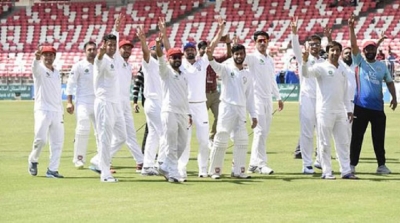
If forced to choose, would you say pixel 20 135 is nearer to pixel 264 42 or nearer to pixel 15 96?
pixel 264 42

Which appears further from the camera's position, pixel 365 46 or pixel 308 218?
pixel 365 46

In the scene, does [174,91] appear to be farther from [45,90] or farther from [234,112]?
[45,90]

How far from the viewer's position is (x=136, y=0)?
6581cm

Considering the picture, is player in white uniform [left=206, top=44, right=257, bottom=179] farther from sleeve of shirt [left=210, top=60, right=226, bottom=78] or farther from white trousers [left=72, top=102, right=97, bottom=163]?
white trousers [left=72, top=102, right=97, bottom=163]

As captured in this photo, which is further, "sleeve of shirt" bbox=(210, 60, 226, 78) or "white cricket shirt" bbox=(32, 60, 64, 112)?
"white cricket shirt" bbox=(32, 60, 64, 112)

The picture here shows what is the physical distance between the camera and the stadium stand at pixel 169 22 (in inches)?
→ 2156

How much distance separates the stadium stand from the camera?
5475 centimetres

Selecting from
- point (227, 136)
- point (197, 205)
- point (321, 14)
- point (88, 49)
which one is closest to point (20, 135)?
point (88, 49)

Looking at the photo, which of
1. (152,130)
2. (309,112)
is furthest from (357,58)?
Answer: (152,130)

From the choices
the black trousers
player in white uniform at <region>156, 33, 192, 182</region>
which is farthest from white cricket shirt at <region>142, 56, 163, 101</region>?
the black trousers

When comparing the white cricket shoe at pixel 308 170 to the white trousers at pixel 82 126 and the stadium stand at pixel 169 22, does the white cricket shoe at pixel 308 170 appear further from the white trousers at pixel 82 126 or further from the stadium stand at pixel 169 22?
the stadium stand at pixel 169 22

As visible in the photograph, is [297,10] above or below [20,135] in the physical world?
above

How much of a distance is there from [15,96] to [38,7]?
605 inches

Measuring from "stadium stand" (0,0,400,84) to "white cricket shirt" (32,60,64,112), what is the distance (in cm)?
3455
